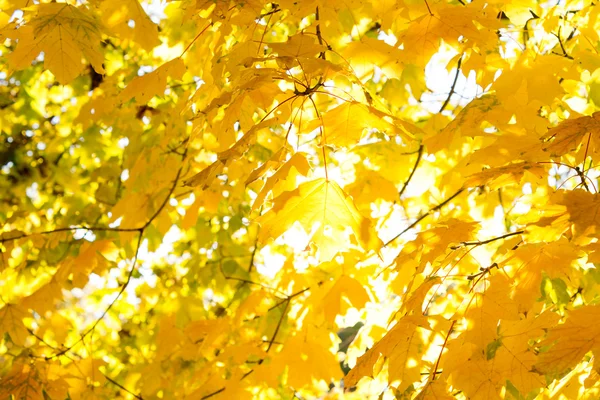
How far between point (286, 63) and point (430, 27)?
1.67 ft

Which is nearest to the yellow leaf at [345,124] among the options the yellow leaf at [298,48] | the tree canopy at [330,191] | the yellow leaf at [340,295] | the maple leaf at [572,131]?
the tree canopy at [330,191]

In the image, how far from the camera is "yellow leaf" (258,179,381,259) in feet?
4.49

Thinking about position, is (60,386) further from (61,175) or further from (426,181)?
(61,175)

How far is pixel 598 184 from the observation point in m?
2.27

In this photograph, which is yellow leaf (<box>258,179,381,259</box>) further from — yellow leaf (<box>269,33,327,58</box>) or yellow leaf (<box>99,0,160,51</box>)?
yellow leaf (<box>99,0,160,51</box>)

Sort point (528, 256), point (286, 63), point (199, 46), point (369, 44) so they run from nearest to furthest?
point (286, 63)
point (528, 256)
point (369, 44)
point (199, 46)

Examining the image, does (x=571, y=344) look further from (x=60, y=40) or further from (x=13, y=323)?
(x=13, y=323)

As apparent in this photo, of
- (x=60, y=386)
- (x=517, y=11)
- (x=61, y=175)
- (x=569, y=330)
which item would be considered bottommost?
(x=569, y=330)

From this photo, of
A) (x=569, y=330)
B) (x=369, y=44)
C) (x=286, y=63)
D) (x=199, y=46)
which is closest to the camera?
(x=569, y=330)

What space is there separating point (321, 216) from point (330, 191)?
0.06m

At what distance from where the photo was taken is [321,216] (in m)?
1.38

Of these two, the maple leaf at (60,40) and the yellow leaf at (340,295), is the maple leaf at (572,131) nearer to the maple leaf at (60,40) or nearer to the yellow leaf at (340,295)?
the yellow leaf at (340,295)

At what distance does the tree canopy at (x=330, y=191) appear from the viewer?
4.32 feet

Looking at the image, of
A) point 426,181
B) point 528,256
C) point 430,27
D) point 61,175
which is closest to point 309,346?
point 426,181
